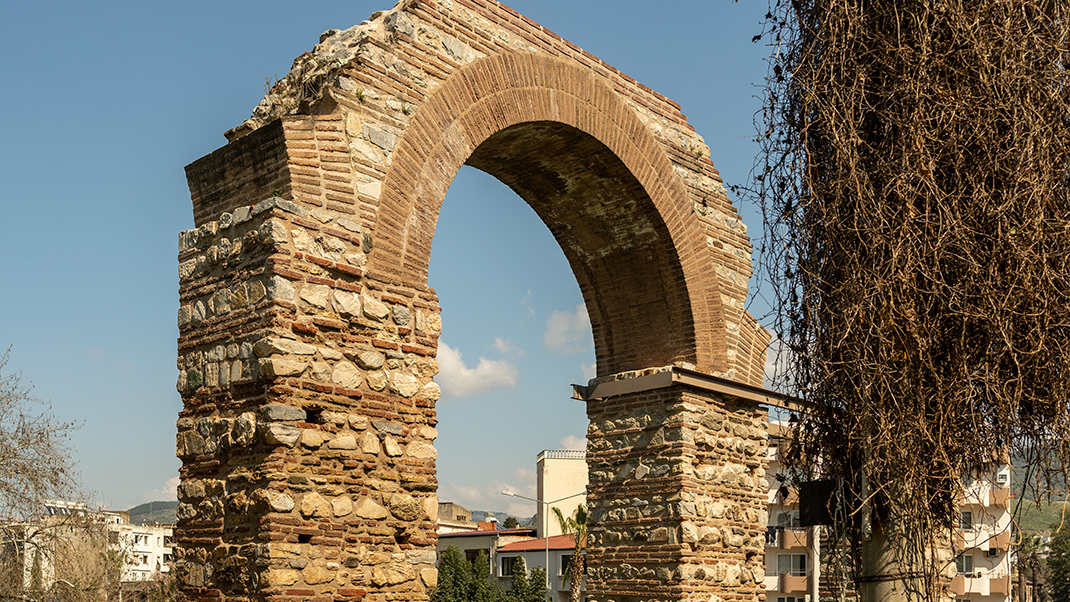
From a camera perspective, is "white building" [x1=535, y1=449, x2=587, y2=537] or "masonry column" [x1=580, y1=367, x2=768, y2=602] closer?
"masonry column" [x1=580, y1=367, x2=768, y2=602]

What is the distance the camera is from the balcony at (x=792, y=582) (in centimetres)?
3450

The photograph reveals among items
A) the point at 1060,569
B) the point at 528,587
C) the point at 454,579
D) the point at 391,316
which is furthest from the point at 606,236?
the point at 1060,569

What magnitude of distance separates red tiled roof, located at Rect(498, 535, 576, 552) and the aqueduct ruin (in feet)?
90.7

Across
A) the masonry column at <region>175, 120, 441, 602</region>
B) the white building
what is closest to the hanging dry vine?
the masonry column at <region>175, 120, 441, 602</region>

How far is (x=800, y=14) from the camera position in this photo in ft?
18.1

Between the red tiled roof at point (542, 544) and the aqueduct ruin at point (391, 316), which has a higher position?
the aqueduct ruin at point (391, 316)

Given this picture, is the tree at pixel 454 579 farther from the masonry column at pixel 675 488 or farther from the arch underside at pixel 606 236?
the arch underside at pixel 606 236

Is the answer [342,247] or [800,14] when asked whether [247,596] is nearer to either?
[342,247]

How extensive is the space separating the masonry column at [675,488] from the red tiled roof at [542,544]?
2717 centimetres

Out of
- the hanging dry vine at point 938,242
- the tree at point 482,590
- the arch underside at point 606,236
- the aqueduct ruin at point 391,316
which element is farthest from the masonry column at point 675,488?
the tree at point 482,590

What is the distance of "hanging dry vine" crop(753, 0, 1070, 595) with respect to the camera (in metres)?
4.83

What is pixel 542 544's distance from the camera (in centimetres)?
3834

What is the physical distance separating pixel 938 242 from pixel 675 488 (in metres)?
4.40

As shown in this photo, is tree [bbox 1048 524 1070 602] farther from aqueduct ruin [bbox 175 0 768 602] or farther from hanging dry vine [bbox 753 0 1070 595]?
hanging dry vine [bbox 753 0 1070 595]
